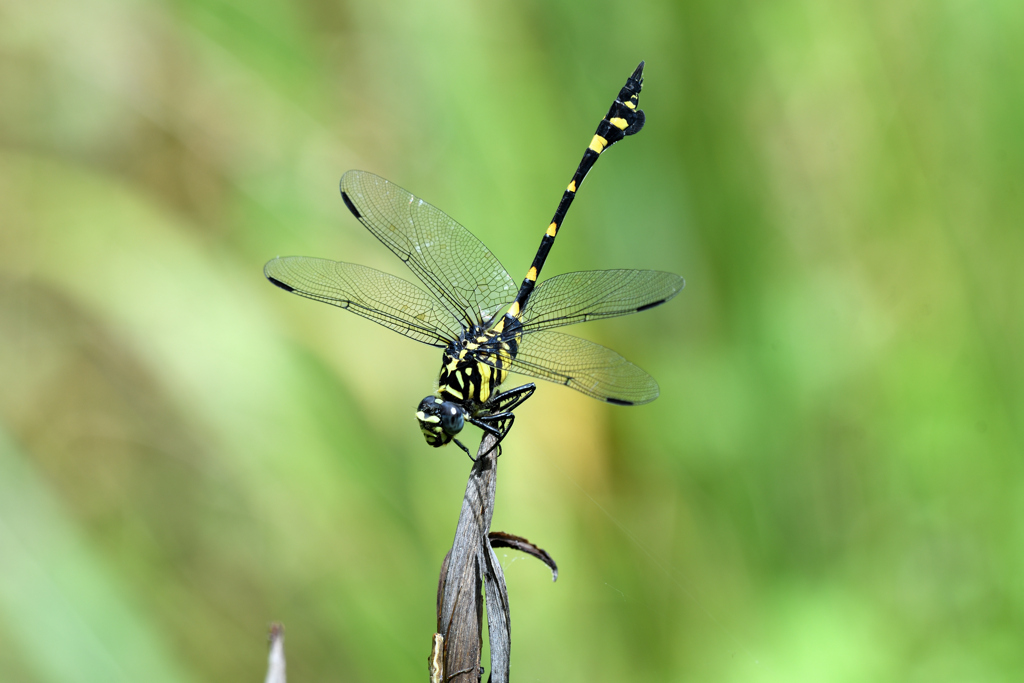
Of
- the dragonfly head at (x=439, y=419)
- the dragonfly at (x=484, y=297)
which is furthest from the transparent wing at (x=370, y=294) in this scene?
the dragonfly head at (x=439, y=419)

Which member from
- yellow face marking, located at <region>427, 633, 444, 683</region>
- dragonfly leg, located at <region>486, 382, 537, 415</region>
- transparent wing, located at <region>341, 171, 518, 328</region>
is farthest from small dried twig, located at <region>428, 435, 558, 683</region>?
transparent wing, located at <region>341, 171, 518, 328</region>

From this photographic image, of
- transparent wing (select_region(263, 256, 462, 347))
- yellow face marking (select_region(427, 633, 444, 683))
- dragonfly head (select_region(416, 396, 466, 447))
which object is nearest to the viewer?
yellow face marking (select_region(427, 633, 444, 683))

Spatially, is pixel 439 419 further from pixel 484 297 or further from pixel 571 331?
pixel 571 331

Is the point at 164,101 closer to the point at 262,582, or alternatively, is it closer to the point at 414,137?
the point at 414,137

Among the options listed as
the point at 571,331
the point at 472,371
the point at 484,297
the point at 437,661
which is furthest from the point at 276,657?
the point at 571,331

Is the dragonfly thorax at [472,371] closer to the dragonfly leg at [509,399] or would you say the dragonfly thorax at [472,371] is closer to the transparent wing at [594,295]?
the dragonfly leg at [509,399]

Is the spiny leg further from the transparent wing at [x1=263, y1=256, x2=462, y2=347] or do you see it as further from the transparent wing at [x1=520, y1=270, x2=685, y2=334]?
the transparent wing at [x1=263, y1=256, x2=462, y2=347]

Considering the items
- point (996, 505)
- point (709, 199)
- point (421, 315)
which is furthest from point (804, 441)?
point (421, 315)
